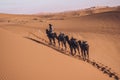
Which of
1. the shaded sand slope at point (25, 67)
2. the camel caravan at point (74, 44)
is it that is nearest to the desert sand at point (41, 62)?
the shaded sand slope at point (25, 67)

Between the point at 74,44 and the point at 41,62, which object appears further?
the point at 74,44

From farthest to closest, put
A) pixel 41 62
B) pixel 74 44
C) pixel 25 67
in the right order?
1. pixel 74 44
2. pixel 41 62
3. pixel 25 67

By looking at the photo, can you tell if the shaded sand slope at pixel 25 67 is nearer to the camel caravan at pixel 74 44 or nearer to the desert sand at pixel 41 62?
the desert sand at pixel 41 62

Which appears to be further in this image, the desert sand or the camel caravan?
the camel caravan

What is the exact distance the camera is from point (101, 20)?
3884 centimetres

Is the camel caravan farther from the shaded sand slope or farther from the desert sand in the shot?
→ the shaded sand slope

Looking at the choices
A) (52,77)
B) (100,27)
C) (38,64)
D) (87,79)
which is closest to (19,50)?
(38,64)

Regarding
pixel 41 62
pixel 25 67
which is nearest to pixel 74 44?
pixel 41 62

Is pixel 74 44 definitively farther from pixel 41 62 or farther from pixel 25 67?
pixel 25 67

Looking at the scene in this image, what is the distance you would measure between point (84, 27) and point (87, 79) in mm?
26100

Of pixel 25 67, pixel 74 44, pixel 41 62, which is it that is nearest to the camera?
pixel 25 67

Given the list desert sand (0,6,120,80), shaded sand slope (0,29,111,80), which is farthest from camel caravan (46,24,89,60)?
shaded sand slope (0,29,111,80)

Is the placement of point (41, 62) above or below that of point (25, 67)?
below

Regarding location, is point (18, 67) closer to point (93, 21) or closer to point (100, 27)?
point (100, 27)
